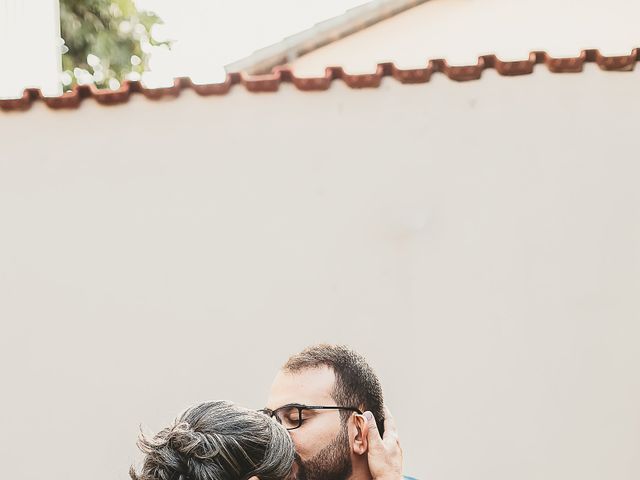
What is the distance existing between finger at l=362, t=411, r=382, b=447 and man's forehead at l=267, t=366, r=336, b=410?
0.15m

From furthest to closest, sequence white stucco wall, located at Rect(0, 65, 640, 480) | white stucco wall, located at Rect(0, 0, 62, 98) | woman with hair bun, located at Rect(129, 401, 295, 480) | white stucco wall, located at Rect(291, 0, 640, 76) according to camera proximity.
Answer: white stucco wall, located at Rect(291, 0, 640, 76) < white stucco wall, located at Rect(0, 0, 62, 98) < white stucco wall, located at Rect(0, 65, 640, 480) < woman with hair bun, located at Rect(129, 401, 295, 480)

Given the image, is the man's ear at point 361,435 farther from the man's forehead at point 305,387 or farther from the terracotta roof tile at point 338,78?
the terracotta roof tile at point 338,78

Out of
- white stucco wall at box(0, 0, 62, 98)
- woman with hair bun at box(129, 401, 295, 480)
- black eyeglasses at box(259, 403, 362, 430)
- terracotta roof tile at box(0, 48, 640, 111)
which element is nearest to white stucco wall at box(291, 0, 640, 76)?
white stucco wall at box(0, 0, 62, 98)

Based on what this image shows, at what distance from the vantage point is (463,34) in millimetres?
8891

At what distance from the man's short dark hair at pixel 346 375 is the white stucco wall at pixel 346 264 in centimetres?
162

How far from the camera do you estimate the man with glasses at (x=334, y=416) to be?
9.84 feet

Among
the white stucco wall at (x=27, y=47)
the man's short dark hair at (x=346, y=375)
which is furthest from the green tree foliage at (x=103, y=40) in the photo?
the man's short dark hair at (x=346, y=375)

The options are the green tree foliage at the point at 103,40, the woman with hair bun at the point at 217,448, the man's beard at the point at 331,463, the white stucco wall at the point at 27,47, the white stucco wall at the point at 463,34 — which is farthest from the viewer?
the green tree foliage at the point at 103,40

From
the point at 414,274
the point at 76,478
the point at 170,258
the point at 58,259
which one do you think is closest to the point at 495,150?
the point at 414,274

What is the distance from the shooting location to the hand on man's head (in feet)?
10.1

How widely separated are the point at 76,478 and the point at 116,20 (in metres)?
10.6

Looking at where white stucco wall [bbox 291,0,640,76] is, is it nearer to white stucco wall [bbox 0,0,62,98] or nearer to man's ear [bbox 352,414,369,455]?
white stucco wall [bbox 0,0,62,98]

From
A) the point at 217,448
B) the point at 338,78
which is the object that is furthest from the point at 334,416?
the point at 338,78

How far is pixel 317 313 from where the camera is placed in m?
4.88
